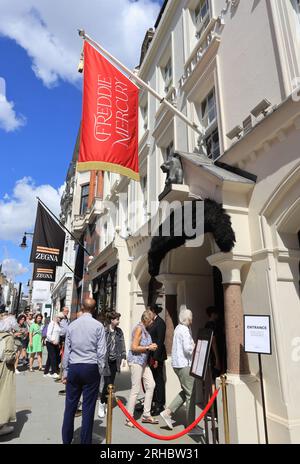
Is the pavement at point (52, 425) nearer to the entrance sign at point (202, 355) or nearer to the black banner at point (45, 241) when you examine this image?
the entrance sign at point (202, 355)

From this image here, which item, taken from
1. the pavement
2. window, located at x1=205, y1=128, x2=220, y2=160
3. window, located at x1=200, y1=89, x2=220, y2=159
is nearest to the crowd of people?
the pavement

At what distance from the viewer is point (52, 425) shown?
17.7 ft

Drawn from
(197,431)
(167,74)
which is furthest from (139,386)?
(167,74)

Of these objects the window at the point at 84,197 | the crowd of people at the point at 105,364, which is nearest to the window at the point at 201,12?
the crowd of people at the point at 105,364

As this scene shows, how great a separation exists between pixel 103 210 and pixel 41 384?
11580 millimetres

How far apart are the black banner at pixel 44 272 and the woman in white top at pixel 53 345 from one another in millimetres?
5749

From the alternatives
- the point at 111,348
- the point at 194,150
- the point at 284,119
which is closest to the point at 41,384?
the point at 111,348

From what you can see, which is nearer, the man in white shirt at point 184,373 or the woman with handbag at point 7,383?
the woman with handbag at point 7,383

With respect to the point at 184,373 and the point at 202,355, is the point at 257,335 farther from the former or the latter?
the point at 184,373

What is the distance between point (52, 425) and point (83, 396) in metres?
1.94

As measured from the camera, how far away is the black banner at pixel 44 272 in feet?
51.2

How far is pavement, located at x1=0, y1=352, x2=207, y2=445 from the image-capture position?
4742mm

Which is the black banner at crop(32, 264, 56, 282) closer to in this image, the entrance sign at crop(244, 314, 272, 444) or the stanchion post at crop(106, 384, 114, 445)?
the stanchion post at crop(106, 384, 114, 445)
